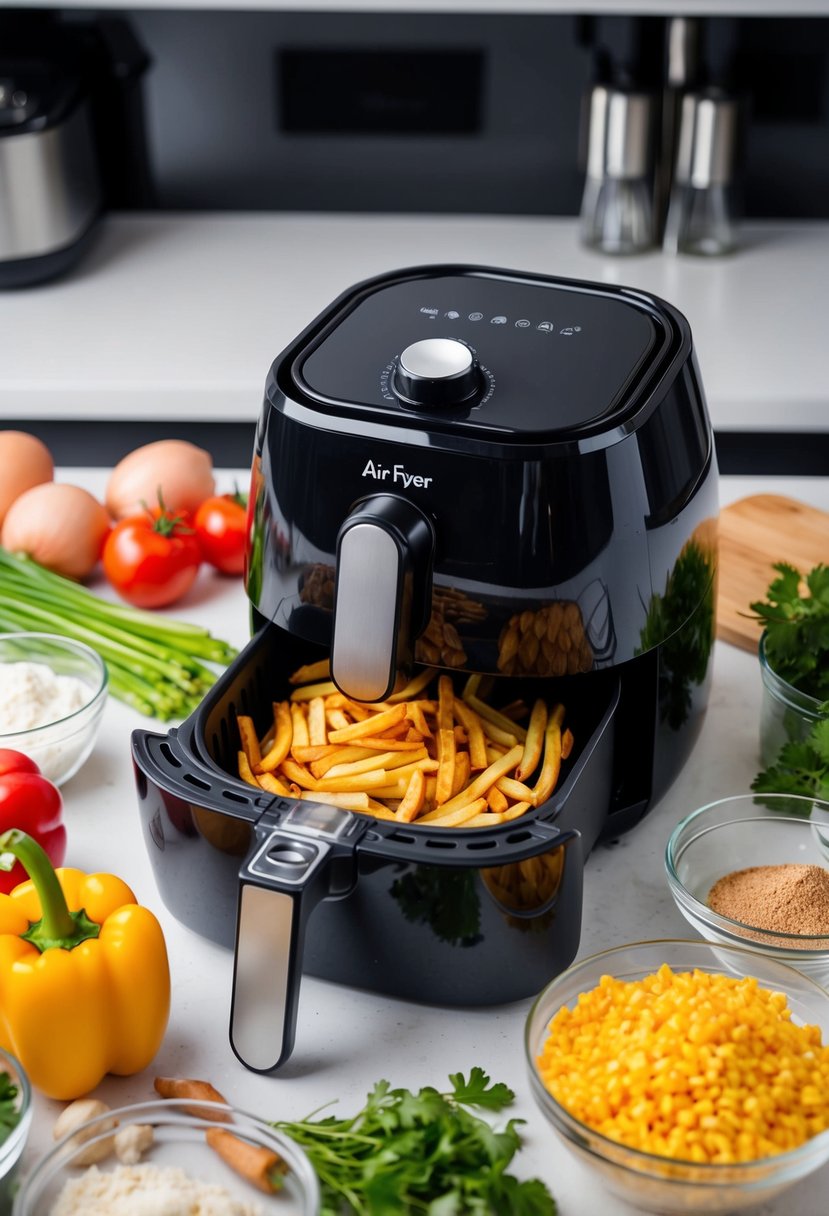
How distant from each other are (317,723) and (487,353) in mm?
355

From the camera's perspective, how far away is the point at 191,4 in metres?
2.40

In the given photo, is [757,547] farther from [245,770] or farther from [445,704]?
[245,770]

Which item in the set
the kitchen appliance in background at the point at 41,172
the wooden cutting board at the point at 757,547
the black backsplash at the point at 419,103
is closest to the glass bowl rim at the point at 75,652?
the wooden cutting board at the point at 757,547

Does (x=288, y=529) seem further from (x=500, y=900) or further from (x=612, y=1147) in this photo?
(x=612, y=1147)

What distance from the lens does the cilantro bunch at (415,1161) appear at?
2.88ft

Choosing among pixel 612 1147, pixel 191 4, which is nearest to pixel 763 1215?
pixel 612 1147

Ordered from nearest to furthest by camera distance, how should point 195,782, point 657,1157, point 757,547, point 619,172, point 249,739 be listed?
point 657,1157 → point 195,782 → point 249,739 → point 757,547 → point 619,172

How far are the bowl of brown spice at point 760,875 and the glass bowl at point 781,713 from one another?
0.10 metres

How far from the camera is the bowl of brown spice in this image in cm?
103

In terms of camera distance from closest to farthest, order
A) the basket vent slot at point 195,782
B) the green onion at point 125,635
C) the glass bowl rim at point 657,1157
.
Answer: the glass bowl rim at point 657,1157 → the basket vent slot at point 195,782 → the green onion at point 125,635

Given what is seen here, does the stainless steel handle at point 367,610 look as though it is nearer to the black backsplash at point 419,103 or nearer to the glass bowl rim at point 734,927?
the glass bowl rim at point 734,927

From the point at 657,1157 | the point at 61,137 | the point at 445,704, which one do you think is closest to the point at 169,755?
the point at 445,704

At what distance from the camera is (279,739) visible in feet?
3.87

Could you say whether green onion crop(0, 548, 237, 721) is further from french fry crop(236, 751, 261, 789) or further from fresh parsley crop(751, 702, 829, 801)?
fresh parsley crop(751, 702, 829, 801)
